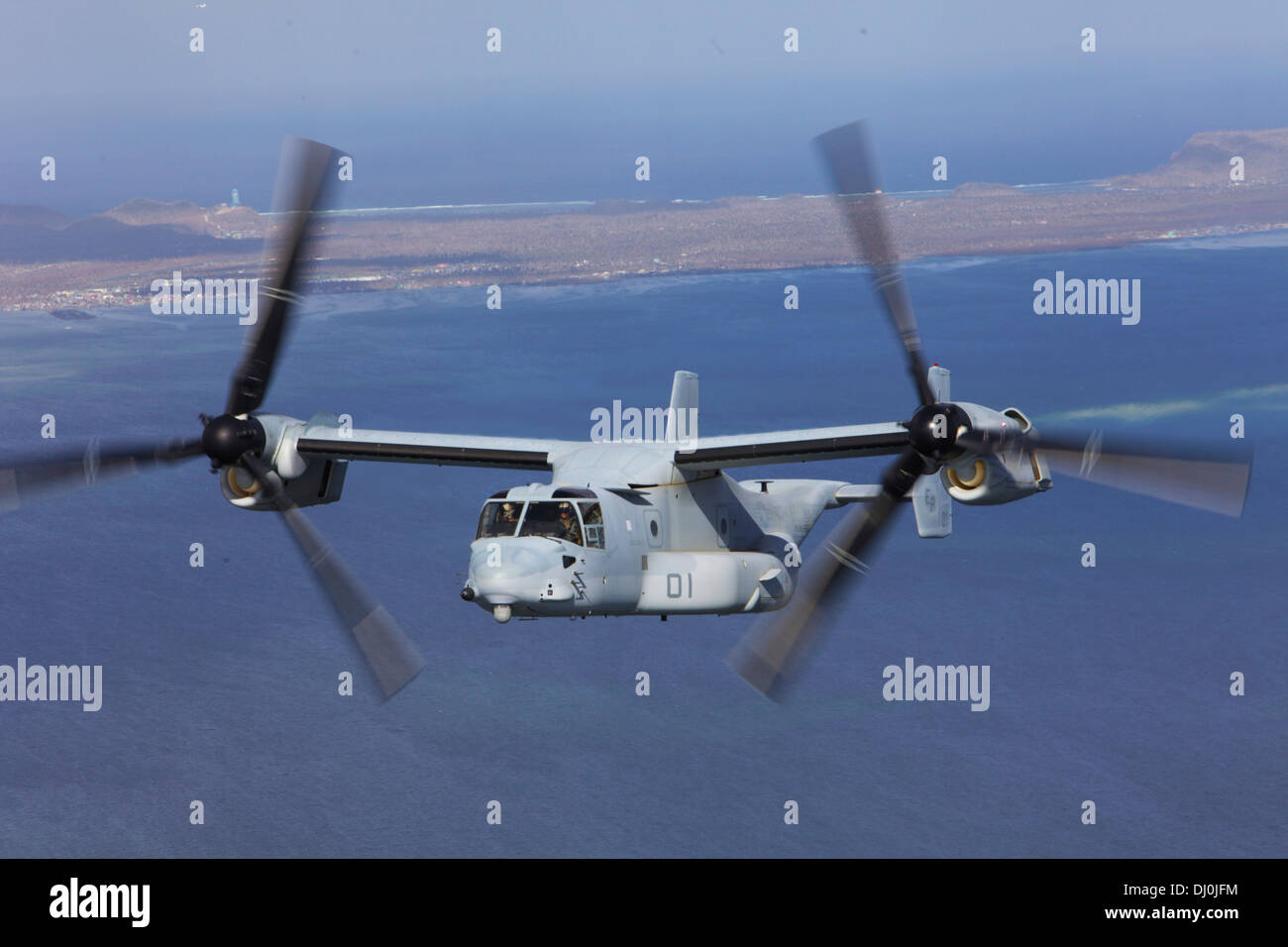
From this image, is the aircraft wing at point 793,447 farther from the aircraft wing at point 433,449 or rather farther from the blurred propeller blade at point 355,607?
the blurred propeller blade at point 355,607

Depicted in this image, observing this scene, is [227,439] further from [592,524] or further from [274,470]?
[592,524]

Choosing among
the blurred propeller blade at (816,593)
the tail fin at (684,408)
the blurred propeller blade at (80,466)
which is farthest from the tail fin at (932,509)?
the blurred propeller blade at (80,466)

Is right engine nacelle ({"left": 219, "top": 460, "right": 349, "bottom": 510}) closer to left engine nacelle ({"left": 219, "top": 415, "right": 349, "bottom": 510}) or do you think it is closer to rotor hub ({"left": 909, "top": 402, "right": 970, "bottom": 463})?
left engine nacelle ({"left": 219, "top": 415, "right": 349, "bottom": 510})

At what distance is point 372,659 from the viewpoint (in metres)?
47.9

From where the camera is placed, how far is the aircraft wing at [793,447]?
4506 cm

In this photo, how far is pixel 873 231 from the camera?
4509cm

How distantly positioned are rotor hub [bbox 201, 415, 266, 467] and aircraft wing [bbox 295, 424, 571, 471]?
1825 millimetres

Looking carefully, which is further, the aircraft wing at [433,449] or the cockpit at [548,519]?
the aircraft wing at [433,449]

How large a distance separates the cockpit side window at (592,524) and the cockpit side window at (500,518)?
69.0 inches

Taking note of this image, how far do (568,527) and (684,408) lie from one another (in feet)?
43.3

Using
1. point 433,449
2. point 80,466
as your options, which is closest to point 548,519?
point 433,449
